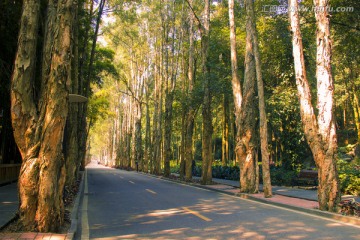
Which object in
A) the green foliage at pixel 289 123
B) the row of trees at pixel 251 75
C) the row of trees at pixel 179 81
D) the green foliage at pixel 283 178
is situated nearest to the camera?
the row of trees at pixel 179 81

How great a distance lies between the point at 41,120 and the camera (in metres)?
6.90

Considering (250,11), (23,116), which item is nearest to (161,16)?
(250,11)

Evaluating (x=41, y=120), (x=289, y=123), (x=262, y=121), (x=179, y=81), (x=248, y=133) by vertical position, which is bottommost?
(x=41, y=120)

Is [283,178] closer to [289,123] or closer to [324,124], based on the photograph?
[289,123]

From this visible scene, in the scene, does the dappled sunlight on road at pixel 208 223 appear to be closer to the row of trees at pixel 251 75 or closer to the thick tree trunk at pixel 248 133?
the row of trees at pixel 251 75

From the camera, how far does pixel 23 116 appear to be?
22.7ft

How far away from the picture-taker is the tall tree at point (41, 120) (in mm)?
6648

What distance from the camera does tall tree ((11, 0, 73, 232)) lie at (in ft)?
21.8

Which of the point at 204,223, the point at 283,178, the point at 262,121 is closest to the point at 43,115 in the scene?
the point at 204,223

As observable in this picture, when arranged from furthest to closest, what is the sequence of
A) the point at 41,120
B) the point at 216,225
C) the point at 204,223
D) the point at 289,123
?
1. the point at 289,123
2. the point at 204,223
3. the point at 216,225
4. the point at 41,120

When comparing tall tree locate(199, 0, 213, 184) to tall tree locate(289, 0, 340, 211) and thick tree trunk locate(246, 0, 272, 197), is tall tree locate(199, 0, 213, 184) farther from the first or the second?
tall tree locate(289, 0, 340, 211)

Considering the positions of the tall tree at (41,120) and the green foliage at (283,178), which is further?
the green foliage at (283,178)

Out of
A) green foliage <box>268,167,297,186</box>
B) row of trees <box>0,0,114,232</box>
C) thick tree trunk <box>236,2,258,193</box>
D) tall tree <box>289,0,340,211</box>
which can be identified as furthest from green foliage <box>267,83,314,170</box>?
row of trees <box>0,0,114,232</box>

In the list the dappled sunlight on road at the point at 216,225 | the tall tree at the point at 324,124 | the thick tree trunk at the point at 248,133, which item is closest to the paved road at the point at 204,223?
the dappled sunlight on road at the point at 216,225
